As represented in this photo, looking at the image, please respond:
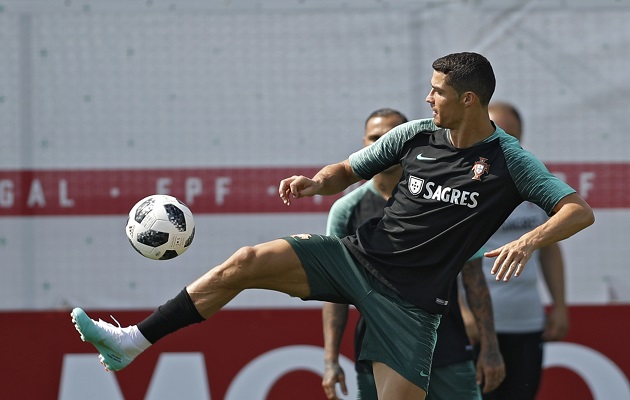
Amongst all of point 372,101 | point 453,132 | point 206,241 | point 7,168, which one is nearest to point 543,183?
point 453,132

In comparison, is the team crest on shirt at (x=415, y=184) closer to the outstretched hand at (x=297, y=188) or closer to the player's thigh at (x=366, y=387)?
the outstretched hand at (x=297, y=188)

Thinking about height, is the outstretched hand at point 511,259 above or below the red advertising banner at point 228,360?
above

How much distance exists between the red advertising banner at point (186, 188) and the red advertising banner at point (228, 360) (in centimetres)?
64

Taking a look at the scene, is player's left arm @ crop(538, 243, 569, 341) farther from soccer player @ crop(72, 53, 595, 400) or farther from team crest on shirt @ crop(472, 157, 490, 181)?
team crest on shirt @ crop(472, 157, 490, 181)

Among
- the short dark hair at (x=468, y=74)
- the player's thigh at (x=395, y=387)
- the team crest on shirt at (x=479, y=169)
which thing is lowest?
the player's thigh at (x=395, y=387)

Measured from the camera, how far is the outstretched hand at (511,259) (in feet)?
12.6

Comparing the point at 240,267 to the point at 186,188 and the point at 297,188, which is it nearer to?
the point at 297,188

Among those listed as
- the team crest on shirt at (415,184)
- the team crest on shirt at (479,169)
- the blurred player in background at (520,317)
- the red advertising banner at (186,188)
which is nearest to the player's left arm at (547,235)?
the team crest on shirt at (479,169)

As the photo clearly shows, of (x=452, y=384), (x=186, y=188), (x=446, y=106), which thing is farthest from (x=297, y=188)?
(x=186, y=188)

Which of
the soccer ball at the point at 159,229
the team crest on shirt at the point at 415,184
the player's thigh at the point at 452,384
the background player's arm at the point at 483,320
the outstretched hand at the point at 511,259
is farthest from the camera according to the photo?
the background player's arm at the point at 483,320

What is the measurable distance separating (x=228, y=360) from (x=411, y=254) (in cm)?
231

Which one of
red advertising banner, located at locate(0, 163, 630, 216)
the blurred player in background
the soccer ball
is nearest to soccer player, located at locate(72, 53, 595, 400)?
the soccer ball

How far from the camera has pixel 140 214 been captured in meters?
4.46

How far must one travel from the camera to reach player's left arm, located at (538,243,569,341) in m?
5.79
